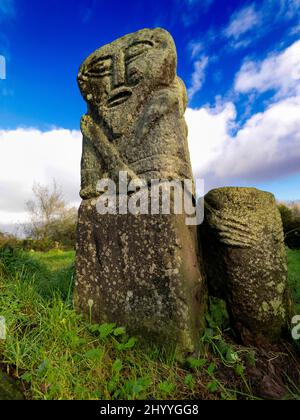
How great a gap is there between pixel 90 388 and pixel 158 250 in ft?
3.90

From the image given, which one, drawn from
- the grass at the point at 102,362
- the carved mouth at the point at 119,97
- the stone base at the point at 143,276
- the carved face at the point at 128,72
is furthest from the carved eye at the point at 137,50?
the grass at the point at 102,362

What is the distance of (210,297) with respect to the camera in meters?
3.33

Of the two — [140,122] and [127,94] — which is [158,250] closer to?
[140,122]

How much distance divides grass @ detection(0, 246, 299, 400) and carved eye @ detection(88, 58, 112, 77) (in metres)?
2.41

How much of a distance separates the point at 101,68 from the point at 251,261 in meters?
2.51

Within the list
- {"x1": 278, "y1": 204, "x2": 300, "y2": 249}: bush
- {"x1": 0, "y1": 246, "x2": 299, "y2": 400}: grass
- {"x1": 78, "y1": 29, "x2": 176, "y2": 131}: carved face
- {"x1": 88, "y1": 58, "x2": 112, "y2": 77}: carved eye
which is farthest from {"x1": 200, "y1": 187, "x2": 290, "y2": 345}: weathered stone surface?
{"x1": 278, "y1": 204, "x2": 300, "y2": 249}: bush

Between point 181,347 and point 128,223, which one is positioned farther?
point 128,223

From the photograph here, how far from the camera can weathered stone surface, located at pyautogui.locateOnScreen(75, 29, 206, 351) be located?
2854 mm

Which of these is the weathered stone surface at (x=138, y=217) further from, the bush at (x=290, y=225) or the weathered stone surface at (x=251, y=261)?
the bush at (x=290, y=225)

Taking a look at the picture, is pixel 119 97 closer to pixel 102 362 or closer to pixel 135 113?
pixel 135 113

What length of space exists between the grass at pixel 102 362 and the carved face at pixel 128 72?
2.06 m

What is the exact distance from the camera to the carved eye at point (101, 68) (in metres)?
3.48

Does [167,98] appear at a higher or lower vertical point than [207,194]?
higher

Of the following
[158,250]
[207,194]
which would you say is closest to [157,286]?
[158,250]
